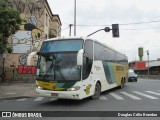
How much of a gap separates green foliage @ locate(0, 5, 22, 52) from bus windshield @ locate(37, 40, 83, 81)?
26.3 feet

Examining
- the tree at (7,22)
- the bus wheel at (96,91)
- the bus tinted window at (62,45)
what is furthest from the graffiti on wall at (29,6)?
the bus tinted window at (62,45)

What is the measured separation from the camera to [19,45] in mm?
32094

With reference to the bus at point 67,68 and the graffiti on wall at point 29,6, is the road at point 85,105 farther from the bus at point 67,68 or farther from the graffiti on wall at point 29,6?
the graffiti on wall at point 29,6

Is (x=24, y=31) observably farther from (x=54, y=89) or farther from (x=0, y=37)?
(x=54, y=89)

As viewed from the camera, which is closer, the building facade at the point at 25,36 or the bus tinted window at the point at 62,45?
the bus tinted window at the point at 62,45

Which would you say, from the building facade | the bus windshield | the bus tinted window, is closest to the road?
the bus windshield

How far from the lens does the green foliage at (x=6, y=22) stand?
20.6 m

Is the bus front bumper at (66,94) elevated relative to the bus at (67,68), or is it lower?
lower

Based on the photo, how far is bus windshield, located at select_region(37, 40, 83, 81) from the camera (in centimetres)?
1285

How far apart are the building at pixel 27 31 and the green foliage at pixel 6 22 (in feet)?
32.6

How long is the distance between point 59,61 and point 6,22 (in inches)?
372

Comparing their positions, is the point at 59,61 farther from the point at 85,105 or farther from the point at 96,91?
the point at 96,91

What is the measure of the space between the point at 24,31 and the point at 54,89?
20.7 metres

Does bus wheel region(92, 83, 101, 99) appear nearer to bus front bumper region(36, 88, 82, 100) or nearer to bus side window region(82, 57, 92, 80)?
bus side window region(82, 57, 92, 80)
